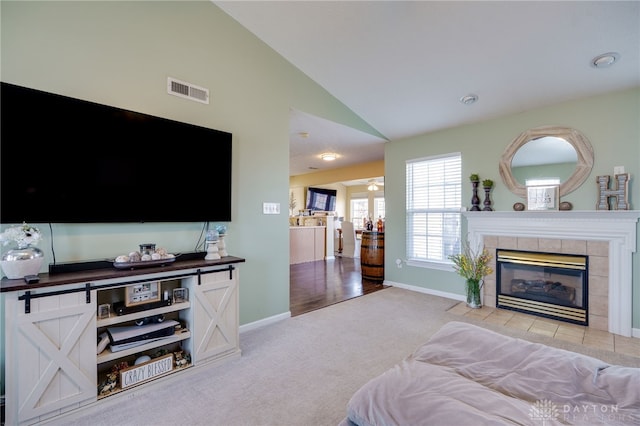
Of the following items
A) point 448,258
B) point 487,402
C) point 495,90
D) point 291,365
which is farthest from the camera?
point 448,258

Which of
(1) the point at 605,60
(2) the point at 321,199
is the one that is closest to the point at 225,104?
(1) the point at 605,60

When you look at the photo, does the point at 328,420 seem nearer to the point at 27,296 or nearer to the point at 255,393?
the point at 255,393

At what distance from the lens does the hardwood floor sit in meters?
3.91

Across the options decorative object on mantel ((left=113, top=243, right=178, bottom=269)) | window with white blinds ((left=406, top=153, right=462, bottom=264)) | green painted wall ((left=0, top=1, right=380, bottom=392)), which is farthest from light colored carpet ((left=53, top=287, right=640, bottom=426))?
window with white blinds ((left=406, top=153, right=462, bottom=264))

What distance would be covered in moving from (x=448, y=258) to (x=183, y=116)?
12.5ft

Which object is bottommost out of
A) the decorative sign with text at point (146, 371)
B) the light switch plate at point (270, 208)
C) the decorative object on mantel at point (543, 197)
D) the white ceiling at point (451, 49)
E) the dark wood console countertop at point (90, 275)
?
the decorative sign with text at point (146, 371)

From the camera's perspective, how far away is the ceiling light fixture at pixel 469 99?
3.33 m

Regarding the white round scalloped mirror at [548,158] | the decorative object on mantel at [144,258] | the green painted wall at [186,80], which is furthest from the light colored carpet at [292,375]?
the white round scalloped mirror at [548,158]

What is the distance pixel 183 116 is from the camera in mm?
2570

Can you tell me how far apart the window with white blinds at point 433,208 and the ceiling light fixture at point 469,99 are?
0.82 meters

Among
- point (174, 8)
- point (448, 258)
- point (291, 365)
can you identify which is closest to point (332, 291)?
point (448, 258)

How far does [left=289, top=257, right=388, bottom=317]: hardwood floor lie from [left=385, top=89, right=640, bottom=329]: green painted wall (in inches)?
26.9

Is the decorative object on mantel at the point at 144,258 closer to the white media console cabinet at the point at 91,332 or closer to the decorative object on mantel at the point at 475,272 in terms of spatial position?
the white media console cabinet at the point at 91,332

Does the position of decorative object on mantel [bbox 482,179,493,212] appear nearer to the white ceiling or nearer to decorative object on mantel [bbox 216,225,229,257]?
the white ceiling
